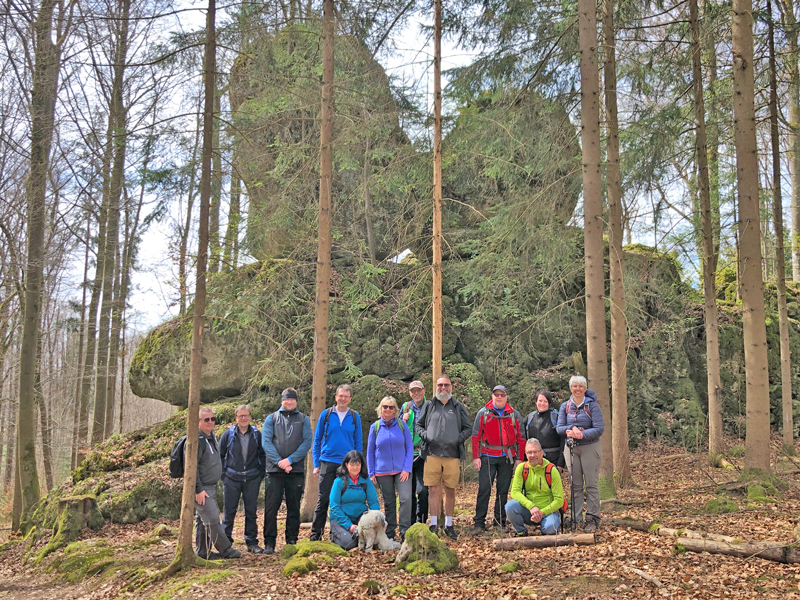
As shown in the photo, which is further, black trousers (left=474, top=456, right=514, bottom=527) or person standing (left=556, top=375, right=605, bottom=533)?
black trousers (left=474, top=456, right=514, bottom=527)

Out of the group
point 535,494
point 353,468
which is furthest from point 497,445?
point 353,468

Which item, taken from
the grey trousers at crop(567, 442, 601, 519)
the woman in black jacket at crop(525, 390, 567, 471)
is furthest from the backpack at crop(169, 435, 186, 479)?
the grey trousers at crop(567, 442, 601, 519)

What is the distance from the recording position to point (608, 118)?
33.8 ft

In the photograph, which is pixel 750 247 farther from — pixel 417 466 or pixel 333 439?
pixel 333 439

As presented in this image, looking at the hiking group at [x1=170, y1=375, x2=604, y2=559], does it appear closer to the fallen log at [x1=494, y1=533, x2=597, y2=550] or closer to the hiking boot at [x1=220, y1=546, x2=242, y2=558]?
the hiking boot at [x1=220, y1=546, x2=242, y2=558]

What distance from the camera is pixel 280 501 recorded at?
6.94 m

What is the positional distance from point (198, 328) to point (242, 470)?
2.06m

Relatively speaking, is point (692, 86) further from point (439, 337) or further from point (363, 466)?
point (363, 466)

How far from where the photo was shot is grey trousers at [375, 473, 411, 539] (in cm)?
679

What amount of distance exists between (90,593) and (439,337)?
5.53 m

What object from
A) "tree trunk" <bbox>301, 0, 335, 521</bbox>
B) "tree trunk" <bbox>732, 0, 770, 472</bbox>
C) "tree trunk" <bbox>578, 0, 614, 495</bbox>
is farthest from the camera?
"tree trunk" <bbox>301, 0, 335, 521</bbox>

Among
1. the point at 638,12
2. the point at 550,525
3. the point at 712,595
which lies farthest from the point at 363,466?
the point at 638,12

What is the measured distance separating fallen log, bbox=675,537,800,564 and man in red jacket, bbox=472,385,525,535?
2.15 metres

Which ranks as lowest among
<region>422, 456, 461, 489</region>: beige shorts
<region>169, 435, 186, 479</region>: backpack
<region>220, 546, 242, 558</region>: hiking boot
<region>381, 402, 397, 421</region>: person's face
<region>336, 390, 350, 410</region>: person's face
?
<region>220, 546, 242, 558</region>: hiking boot
